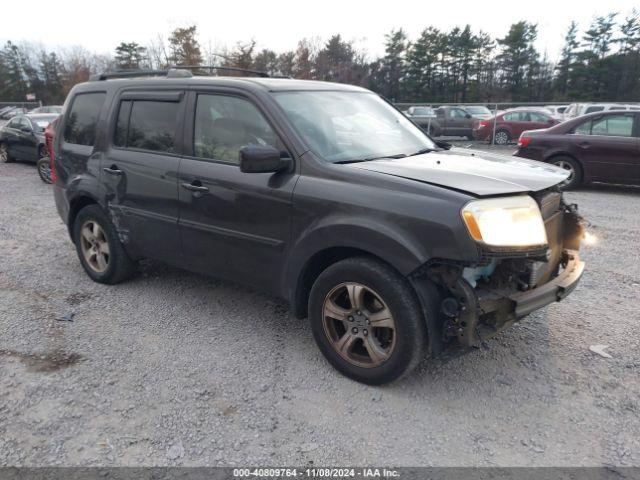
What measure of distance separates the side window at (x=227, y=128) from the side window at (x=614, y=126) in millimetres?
8421

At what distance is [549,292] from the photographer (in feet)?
10.3

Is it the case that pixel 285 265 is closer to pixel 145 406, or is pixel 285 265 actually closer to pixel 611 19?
pixel 145 406

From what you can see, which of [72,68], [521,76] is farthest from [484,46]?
[72,68]

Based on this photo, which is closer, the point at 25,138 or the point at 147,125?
the point at 147,125

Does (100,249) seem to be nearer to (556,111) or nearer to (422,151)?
(422,151)

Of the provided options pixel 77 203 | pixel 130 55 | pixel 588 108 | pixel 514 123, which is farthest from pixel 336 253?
pixel 130 55

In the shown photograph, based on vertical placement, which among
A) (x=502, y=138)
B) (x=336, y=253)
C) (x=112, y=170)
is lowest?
(x=502, y=138)

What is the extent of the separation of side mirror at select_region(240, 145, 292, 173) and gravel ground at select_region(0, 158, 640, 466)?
1333mm

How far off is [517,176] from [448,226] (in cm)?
82

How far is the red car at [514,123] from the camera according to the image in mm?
19734

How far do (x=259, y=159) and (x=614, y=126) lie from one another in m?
8.86

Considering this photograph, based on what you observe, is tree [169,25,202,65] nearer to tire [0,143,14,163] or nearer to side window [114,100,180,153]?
tire [0,143,14,163]

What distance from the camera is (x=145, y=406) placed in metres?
3.08

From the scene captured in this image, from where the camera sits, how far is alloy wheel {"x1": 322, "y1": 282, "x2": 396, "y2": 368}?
3.13 metres
